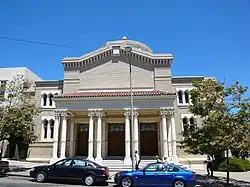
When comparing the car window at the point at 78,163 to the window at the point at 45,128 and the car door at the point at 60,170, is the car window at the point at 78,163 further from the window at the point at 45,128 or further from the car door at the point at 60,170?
the window at the point at 45,128

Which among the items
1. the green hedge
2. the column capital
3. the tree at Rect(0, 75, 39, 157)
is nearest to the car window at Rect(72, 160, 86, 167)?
the tree at Rect(0, 75, 39, 157)

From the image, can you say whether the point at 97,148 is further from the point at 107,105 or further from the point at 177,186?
the point at 177,186

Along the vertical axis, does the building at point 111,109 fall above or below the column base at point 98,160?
above

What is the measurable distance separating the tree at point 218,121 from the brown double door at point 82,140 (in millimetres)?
13894

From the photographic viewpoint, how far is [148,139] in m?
28.0

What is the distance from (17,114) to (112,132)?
36.7ft

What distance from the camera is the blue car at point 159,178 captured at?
44.3 feet

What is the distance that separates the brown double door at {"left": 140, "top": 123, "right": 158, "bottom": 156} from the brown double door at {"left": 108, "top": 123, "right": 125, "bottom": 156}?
2168 millimetres

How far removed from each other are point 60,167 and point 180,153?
16347mm

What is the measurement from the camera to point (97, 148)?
24.5 meters

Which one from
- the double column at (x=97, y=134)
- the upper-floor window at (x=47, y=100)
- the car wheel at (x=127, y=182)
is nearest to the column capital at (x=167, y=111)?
the double column at (x=97, y=134)

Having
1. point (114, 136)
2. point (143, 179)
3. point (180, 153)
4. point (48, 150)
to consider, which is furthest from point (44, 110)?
point (143, 179)

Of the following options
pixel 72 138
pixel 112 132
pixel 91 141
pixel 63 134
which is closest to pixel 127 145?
pixel 91 141

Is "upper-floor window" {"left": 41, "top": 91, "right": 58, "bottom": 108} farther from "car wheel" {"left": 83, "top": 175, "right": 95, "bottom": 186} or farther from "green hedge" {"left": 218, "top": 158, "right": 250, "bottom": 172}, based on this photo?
"green hedge" {"left": 218, "top": 158, "right": 250, "bottom": 172}
